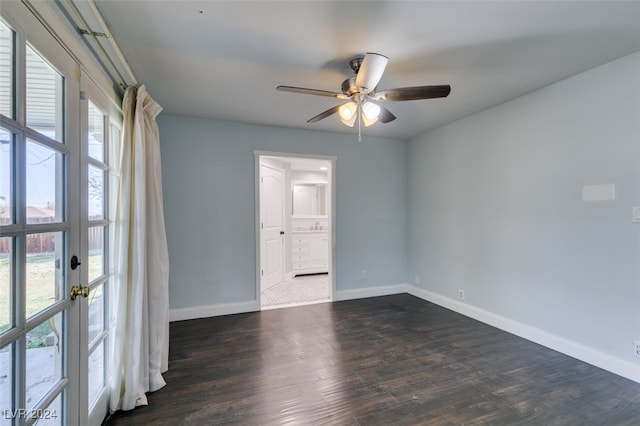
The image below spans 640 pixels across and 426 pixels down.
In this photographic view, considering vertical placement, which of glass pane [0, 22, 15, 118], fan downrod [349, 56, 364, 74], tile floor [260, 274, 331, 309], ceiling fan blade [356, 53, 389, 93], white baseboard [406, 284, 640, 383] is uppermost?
fan downrod [349, 56, 364, 74]

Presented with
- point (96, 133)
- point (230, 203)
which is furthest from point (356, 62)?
point (230, 203)

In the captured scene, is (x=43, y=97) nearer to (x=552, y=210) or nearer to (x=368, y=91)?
(x=368, y=91)

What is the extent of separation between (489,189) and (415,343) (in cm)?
194

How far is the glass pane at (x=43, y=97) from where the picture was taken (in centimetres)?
104

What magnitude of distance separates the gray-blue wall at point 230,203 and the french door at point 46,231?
1.75m

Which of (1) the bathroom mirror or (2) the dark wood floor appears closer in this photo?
(2) the dark wood floor

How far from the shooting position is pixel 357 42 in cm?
194

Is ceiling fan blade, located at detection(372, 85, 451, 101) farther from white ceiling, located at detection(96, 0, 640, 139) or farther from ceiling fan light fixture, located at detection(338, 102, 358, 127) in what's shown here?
white ceiling, located at detection(96, 0, 640, 139)

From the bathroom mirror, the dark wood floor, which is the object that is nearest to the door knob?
the dark wood floor

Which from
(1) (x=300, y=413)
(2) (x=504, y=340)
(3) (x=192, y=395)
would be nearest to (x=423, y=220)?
(2) (x=504, y=340)

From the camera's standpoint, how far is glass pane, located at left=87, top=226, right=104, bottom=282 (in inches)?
63.1

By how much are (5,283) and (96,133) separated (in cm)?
112

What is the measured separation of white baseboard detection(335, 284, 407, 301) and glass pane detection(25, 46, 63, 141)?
360cm

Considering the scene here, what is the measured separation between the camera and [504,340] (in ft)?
9.29
